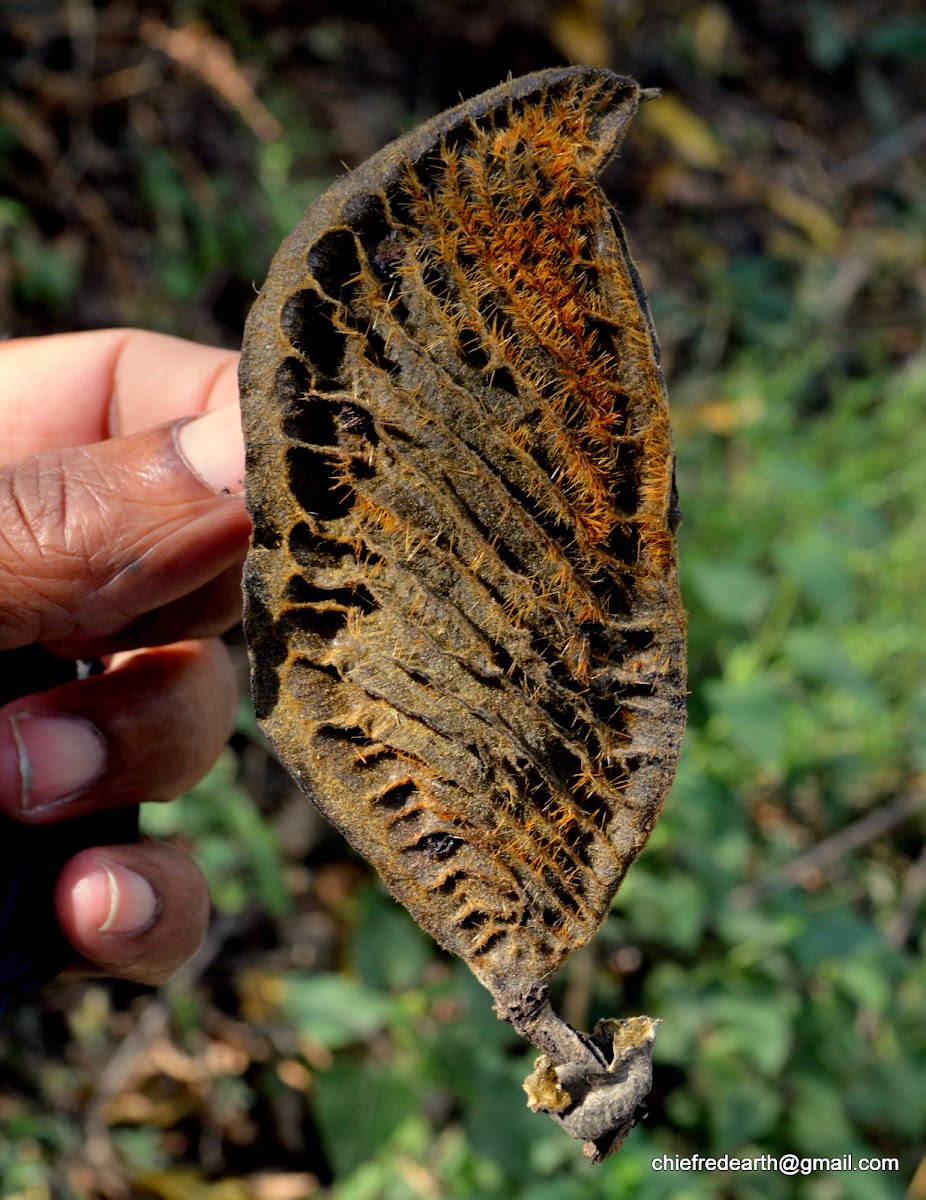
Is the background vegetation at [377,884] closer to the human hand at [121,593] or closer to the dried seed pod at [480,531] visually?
the human hand at [121,593]

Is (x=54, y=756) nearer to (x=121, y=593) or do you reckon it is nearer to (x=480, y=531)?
(x=121, y=593)

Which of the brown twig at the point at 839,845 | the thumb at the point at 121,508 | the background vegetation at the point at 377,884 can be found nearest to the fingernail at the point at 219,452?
the thumb at the point at 121,508

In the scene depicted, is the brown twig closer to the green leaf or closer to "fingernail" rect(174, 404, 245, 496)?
the green leaf

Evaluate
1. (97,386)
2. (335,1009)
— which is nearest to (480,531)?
(97,386)

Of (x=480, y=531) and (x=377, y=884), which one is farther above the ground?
(x=480, y=531)

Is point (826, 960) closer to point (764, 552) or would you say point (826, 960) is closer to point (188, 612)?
point (764, 552)
